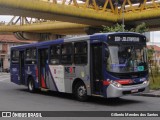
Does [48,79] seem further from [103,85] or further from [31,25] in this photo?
[31,25]

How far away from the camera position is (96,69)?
15484 mm

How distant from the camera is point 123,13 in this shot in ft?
122

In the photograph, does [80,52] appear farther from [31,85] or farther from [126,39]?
[31,85]

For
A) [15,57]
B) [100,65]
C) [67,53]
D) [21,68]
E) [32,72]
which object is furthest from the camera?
[15,57]

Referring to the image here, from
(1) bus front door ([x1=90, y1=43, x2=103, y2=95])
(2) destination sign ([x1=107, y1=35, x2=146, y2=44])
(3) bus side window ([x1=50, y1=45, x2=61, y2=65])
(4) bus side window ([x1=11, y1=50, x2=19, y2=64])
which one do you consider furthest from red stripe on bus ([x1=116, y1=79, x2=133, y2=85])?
(4) bus side window ([x1=11, y1=50, x2=19, y2=64])

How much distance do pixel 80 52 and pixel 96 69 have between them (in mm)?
1360

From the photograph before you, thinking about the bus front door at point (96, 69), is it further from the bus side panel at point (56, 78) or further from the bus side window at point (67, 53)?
the bus side panel at point (56, 78)

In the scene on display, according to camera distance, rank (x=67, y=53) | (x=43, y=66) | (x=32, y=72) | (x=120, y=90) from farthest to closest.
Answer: (x=32, y=72), (x=43, y=66), (x=67, y=53), (x=120, y=90)

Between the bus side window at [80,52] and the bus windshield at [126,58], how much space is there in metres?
1.54

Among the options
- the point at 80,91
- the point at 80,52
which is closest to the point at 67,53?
the point at 80,52

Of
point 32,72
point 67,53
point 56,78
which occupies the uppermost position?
point 67,53

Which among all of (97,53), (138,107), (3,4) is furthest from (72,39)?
(3,4)

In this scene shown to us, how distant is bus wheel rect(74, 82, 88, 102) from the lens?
16228 millimetres

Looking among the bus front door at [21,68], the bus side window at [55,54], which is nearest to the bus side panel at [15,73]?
the bus front door at [21,68]
